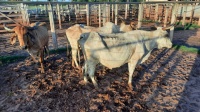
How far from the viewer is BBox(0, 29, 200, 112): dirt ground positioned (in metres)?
4.05

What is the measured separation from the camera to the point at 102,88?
15.9 feet

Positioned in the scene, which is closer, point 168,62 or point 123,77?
point 123,77

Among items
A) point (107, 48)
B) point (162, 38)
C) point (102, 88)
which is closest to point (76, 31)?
point (107, 48)

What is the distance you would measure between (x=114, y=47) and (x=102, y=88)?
127 cm

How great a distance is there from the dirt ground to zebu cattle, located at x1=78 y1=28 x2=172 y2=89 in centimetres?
50

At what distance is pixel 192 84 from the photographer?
16.8 ft

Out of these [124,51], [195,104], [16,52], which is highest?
[124,51]

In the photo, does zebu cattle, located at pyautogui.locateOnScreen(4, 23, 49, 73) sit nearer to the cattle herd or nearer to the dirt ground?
the cattle herd

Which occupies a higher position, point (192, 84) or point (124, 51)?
point (124, 51)

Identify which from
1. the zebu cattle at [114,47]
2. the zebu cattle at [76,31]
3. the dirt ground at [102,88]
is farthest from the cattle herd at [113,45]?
the zebu cattle at [76,31]

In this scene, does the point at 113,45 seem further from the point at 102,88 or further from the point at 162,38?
the point at 162,38

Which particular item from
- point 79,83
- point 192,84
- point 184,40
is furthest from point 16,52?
point 184,40

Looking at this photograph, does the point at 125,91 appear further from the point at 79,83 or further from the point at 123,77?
the point at 79,83

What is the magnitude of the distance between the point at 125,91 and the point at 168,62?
3083 millimetres
